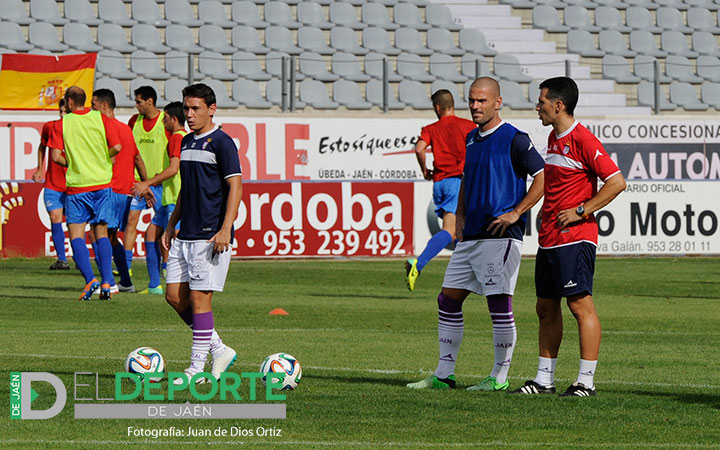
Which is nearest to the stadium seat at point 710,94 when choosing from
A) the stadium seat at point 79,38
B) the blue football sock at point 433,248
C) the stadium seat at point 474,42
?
the stadium seat at point 474,42

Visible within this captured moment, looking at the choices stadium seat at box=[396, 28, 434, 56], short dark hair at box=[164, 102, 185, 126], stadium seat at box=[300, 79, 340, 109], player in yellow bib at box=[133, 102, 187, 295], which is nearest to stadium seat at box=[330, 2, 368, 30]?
stadium seat at box=[396, 28, 434, 56]

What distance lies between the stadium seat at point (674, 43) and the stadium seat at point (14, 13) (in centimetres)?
1290

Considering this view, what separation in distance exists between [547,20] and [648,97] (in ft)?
9.18

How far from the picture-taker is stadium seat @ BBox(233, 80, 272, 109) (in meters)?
Result: 23.6

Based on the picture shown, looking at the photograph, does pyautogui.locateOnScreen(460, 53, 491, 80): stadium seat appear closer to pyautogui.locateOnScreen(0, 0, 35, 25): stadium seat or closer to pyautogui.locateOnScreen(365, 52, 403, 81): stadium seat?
pyautogui.locateOnScreen(365, 52, 403, 81): stadium seat

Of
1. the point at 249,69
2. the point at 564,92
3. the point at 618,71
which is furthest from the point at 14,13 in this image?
the point at 564,92

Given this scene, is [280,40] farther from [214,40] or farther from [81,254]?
[81,254]

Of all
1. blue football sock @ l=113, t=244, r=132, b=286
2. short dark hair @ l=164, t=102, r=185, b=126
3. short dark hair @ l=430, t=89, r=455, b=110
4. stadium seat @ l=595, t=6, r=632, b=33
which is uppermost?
stadium seat @ l=595, t=6, r=632, b=33

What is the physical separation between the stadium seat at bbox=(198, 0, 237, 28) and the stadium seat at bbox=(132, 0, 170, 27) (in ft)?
2.42

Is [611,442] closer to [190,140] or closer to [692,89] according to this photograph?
[190,140]

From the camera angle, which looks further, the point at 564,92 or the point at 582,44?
the point at 582,44

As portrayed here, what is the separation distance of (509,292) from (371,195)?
13.8 meters

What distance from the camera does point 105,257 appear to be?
44.6ft

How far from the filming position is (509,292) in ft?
24.8
